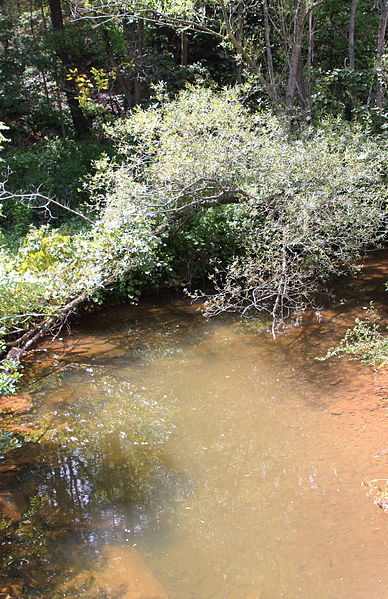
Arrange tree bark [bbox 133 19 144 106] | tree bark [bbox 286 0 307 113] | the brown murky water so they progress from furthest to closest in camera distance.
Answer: tree bark [bbox 133 19 144 106]
tree bark [bbox 286 0 307 113]
the brown murky water

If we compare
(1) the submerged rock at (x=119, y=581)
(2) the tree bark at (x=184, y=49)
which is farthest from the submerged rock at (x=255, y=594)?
(2) the tree bark at (x=184, y=49)

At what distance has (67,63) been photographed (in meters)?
13.8

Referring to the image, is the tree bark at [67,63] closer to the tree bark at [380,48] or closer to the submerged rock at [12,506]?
the tree bark at [380,48]

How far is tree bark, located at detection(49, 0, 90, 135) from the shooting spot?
43.9 ft

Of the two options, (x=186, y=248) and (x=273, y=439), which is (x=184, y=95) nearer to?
(x=186, y=248)

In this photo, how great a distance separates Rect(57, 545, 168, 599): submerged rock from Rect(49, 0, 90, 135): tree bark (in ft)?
37.0

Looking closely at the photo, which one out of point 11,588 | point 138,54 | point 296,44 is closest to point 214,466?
point 11,588

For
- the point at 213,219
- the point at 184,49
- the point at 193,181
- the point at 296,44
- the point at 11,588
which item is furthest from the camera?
the point at 184,49

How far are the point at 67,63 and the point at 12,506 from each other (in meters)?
13.0

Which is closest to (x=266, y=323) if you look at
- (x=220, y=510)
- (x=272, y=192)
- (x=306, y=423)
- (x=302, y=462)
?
(x=272, y=192)

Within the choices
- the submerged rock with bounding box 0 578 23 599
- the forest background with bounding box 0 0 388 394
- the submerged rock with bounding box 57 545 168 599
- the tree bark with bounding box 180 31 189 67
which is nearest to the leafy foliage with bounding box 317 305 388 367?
the forest background with bounding box 0 0 388 394

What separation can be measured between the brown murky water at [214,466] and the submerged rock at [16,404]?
11cm

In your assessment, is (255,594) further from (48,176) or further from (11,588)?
(48,176)

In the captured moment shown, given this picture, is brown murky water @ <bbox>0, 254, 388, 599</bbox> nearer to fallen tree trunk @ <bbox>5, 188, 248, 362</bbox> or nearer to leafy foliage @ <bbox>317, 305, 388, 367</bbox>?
leafy foliage @ <bbox>317, 305, 388, 367</bbox>
